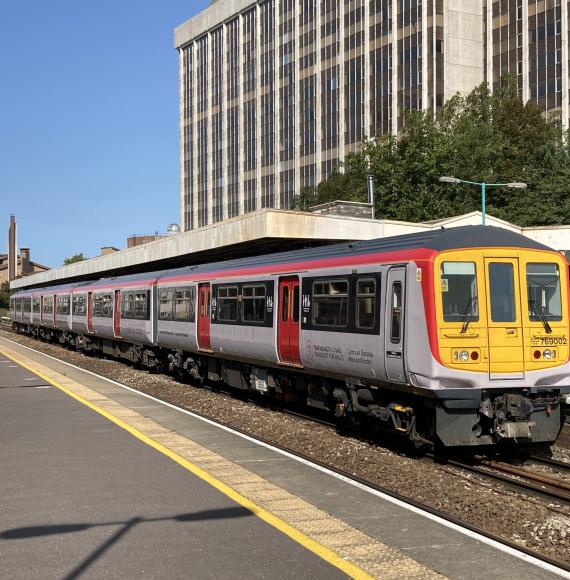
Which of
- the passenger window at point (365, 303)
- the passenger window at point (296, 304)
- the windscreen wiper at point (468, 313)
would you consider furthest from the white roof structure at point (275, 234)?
the windscreen wiper at point (468, 313)

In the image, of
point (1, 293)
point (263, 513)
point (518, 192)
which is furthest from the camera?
point (1, 293)

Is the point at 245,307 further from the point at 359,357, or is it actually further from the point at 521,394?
the point at 521,394

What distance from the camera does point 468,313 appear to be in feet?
34.6

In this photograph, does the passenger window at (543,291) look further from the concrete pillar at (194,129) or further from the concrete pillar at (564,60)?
the concrete pillar at (194,129)

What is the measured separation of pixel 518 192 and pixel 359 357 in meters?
42.0

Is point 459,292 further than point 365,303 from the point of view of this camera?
No

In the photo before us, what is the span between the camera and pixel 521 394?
1078 cm

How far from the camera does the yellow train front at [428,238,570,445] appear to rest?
10.4 metres

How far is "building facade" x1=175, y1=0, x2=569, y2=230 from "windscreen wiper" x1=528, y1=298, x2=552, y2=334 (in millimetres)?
53462

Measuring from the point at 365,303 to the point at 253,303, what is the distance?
480cm

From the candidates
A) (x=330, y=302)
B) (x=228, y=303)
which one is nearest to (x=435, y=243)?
(x=330, y=302)

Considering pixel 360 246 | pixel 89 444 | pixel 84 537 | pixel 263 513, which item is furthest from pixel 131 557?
pixel 360 246

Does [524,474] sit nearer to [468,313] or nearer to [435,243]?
[468,313]

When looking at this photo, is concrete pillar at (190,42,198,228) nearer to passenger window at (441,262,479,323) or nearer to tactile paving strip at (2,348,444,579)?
tactile paving strip at (2,348,444,579)
